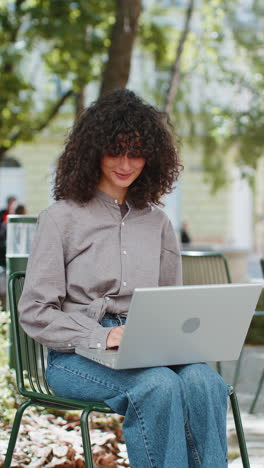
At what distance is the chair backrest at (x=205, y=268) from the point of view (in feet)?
14.4

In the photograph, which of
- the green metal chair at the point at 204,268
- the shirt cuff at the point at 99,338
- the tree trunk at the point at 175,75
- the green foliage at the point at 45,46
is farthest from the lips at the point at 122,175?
the green foliage at the point at 45,46

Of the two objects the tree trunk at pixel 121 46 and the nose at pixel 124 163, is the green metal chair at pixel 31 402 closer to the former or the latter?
the nose at pixel 124 163

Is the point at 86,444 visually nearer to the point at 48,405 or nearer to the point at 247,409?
the point at 48,405

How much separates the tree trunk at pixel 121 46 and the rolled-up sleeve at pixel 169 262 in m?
5.29

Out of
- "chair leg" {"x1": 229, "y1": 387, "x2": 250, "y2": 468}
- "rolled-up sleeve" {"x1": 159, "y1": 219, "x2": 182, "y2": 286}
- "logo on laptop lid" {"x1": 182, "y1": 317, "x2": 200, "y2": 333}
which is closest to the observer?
"logo on laptop lid" {"x1": 182, "y1": 317, "x2": 200, "y2": 333}

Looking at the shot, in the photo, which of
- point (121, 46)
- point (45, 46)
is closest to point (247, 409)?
point (121, 46)

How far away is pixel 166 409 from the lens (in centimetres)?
240

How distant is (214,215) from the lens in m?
24.4

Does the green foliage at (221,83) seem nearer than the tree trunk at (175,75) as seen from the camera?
No

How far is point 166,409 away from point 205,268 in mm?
2282

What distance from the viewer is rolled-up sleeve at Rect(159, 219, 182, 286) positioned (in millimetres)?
3055

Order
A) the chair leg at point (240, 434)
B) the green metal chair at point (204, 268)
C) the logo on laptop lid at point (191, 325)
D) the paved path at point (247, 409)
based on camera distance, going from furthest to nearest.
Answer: the green metal chair at point (204, 268) < the paved path at point (247, 409) < the chair leg at point (240, 434) < the logo on laptop lid at point (191, 325)

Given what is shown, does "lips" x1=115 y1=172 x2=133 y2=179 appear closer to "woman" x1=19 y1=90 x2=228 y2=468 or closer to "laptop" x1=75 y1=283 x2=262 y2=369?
"woman" x1=19 y1=90 x2=228 y2=468

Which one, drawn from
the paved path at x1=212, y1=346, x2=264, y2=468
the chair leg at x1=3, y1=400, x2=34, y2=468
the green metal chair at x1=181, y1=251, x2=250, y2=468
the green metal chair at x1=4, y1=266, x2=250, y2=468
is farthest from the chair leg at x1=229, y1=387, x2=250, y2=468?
the green metal chair at x1=181, y1=251, x2=250, y2=468
